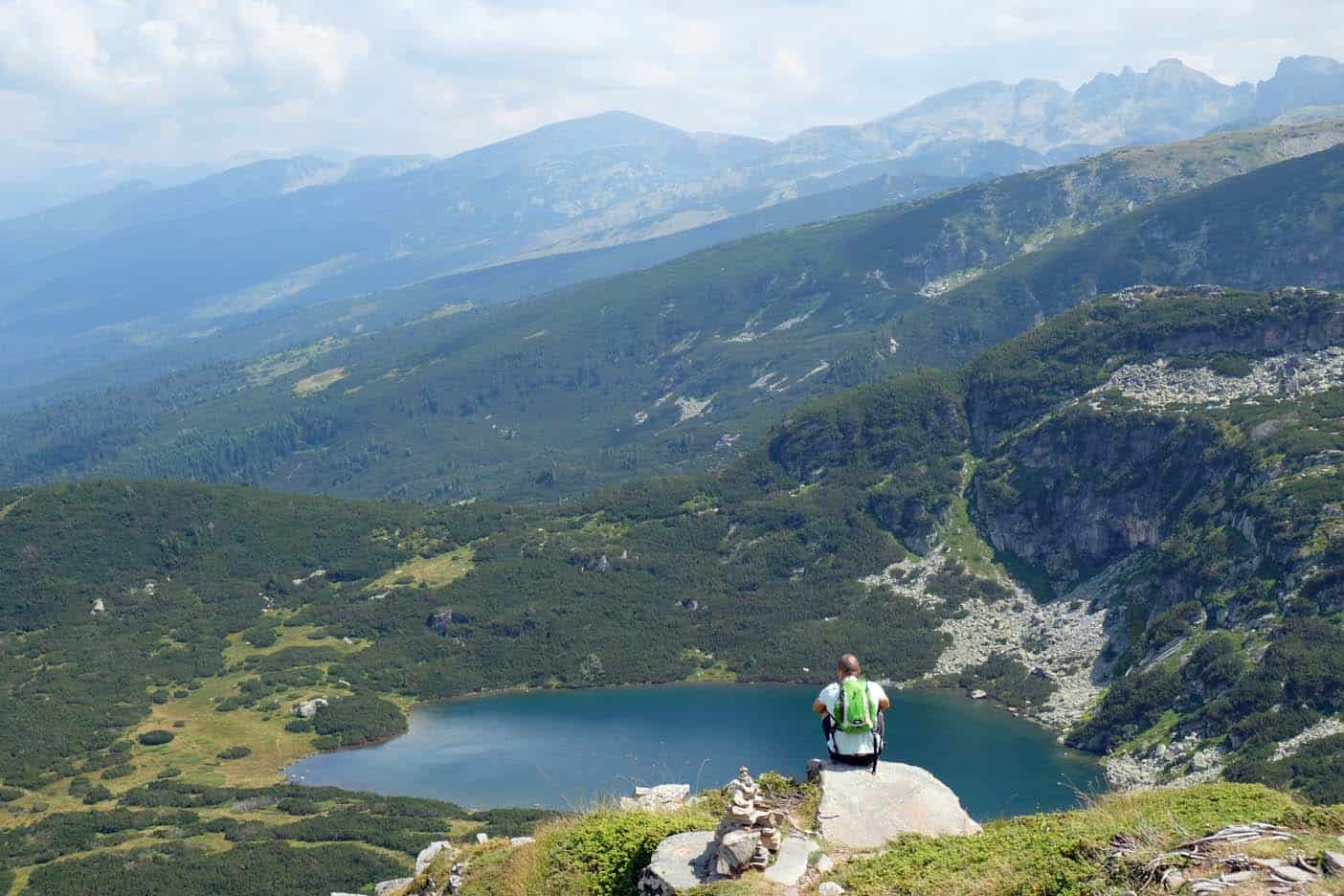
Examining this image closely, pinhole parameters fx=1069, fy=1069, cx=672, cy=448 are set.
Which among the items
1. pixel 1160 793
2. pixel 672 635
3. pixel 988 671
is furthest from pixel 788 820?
pixel 672 635

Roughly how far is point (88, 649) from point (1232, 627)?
166106 mm

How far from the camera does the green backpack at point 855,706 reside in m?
24.2

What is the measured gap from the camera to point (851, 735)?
24750 mm

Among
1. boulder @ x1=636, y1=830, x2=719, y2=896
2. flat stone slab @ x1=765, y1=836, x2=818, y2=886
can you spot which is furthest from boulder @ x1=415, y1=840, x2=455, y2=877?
flat stone slab @ x1=765, y1=836, x2=818, y2=886

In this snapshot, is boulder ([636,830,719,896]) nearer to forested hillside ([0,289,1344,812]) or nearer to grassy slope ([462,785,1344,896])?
grassy slope ([462,785,1344,896])

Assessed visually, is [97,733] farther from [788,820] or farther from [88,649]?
[788,820]

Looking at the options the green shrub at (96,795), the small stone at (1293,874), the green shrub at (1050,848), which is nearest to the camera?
the small stone at (1293,874)

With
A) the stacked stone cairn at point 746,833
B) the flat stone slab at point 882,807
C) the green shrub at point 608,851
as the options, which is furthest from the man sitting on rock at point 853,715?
the green shrub at point 608,851

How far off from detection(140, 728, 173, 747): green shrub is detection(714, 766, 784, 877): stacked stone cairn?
444ft

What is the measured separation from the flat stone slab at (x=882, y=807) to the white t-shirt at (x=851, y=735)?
1.67ft

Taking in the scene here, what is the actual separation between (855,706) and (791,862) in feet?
12.9

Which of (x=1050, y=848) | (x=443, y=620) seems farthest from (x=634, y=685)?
(x=1050, y=848)

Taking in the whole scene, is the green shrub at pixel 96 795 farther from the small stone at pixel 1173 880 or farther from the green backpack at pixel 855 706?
the small stone at pixel 1173 880

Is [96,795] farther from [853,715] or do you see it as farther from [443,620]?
[853,715]
